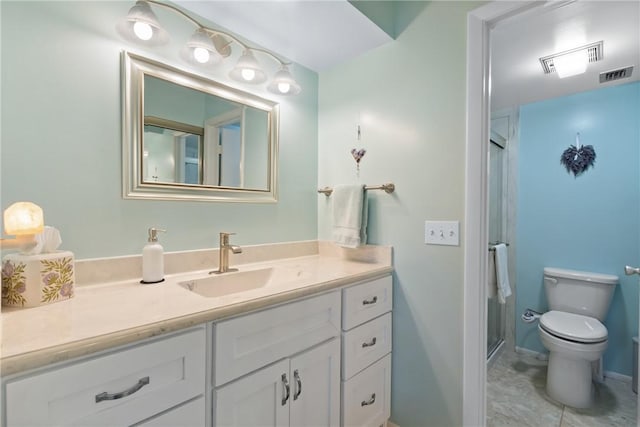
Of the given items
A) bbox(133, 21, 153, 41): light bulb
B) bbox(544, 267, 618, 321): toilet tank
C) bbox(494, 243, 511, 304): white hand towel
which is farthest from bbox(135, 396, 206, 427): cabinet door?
bbox(544, 267, 618, 321): toilet tank

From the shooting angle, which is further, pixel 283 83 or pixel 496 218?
pixel 496 218

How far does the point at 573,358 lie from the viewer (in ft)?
6.03

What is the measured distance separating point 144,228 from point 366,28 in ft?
4.55

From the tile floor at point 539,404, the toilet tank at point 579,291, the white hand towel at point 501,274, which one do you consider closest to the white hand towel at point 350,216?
the white hand towel at point 501,274

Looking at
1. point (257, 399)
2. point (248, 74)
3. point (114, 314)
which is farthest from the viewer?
point (248, 74)

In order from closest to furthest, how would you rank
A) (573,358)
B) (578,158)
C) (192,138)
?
(192,138), (573,358), (578,158)

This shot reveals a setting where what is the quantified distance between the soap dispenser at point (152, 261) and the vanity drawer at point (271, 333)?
46 centimetres

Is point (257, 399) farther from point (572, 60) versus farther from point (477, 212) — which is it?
point (572, 60)

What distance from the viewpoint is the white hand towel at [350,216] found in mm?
1592

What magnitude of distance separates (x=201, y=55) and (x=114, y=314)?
42.3 inches

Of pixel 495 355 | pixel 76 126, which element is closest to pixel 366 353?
pixel 76 126

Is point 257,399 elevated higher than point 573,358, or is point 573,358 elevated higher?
point 257,399

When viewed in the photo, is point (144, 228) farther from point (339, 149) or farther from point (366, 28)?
point (366, 28)

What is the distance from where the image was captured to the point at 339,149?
1.82 metres
